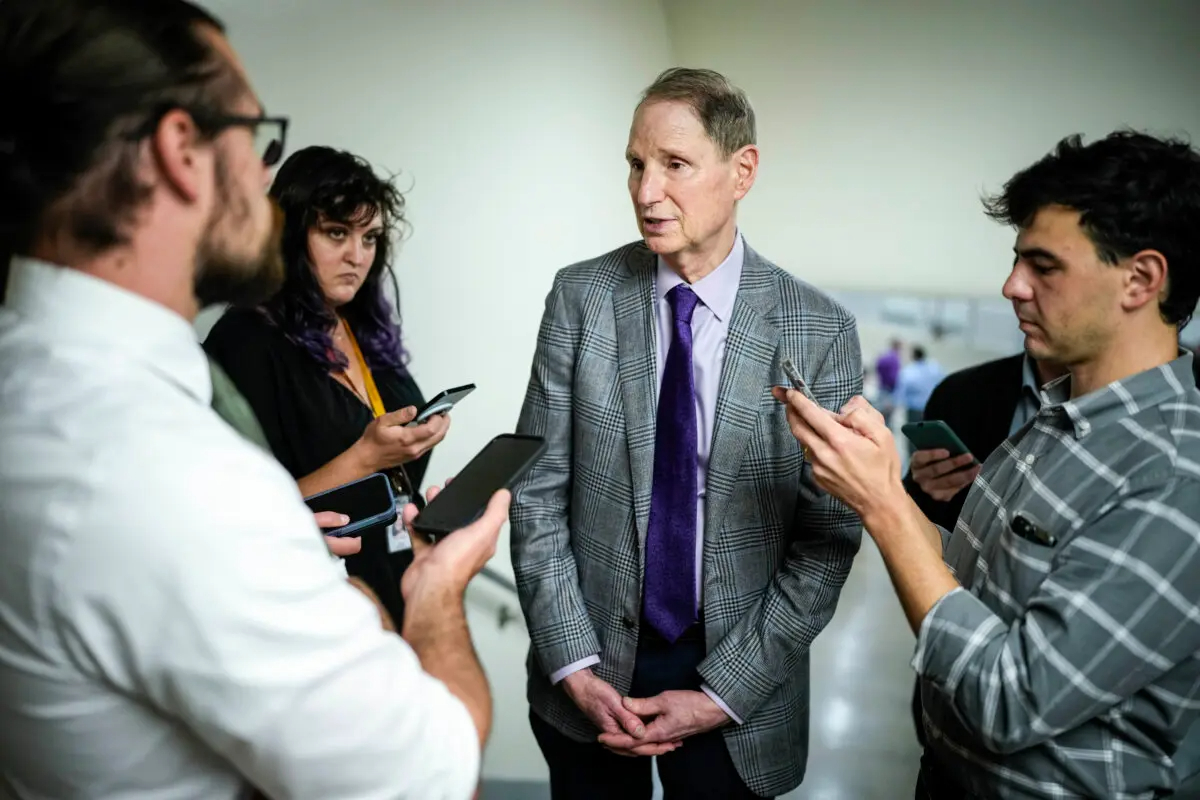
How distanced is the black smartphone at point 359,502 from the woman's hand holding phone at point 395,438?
15cm

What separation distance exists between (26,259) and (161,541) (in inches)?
12.9

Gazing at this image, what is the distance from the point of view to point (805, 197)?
362cm

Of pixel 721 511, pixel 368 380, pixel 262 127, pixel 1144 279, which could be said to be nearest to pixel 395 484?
pixel 368 380

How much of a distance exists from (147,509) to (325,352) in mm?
1204

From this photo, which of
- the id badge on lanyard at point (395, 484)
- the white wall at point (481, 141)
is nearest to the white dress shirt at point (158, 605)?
the id badge on lanyard at point (395, 484)

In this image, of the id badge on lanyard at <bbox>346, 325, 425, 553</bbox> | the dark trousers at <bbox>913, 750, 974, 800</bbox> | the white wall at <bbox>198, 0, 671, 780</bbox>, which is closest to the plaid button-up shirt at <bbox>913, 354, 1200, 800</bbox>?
the dark trousers at <bbox>913, 750, 974, 800</bbox>

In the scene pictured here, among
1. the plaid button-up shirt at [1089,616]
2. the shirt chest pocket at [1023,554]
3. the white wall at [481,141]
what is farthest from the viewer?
the white wall at [481,141]

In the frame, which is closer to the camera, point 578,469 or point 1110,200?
point 1110,200

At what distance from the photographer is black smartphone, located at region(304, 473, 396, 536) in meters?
1.48

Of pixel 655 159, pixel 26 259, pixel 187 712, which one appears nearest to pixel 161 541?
pixel 187 712

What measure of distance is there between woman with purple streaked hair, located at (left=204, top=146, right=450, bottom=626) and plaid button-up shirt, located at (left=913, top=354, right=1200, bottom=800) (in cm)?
105

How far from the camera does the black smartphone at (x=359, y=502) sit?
148 cm

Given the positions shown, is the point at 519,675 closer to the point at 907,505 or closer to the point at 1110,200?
the point at 907,505

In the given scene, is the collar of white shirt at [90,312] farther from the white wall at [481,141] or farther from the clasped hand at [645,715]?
the white wall at [481,141]
